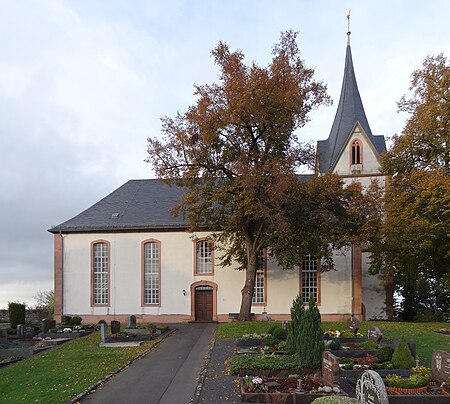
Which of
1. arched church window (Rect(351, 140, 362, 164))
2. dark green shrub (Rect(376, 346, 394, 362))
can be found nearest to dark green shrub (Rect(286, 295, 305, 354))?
dark green shrub (Rect(376, 346, 394, 362))

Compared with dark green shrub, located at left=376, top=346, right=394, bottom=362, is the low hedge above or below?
below

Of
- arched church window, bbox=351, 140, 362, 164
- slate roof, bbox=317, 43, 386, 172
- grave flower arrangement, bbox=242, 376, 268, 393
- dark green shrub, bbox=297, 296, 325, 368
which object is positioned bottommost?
grave flower arrangement, bbox=242, 376, 268, 393

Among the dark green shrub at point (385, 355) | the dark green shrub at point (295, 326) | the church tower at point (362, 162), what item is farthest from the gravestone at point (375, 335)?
the church tower at point (362, 162)

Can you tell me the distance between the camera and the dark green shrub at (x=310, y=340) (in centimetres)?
1360

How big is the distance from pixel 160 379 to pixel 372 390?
7403 millimetres

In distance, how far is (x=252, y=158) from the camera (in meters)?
26.0

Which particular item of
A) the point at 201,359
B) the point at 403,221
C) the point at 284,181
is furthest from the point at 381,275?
the point at 201,359

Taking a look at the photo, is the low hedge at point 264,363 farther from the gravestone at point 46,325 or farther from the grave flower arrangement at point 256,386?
the gravestone at point 46,325

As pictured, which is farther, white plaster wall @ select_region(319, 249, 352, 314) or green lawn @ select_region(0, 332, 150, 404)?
white plaster wall @ select_region(319, 249, 352, 314)

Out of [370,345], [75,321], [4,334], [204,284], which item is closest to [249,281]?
[204,284]

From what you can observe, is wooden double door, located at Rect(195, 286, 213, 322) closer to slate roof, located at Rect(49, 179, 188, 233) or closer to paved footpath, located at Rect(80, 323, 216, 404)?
slate roof, located at Rect(49, 179, 188, 233)

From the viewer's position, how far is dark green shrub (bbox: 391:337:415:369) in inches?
516

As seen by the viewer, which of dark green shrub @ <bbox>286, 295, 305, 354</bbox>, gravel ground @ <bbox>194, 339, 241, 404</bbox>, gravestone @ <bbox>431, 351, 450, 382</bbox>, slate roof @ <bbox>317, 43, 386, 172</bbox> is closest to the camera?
gravel ground @ <bbox>194, 339, 241, 404</bbox>

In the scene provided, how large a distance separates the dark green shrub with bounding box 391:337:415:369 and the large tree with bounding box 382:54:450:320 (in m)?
13.2
